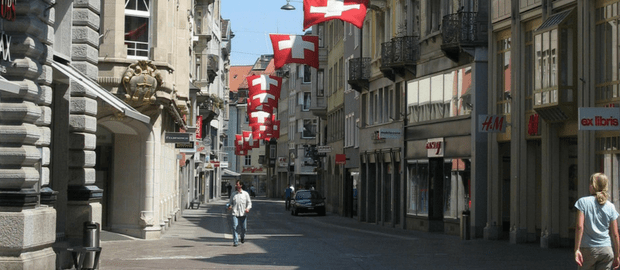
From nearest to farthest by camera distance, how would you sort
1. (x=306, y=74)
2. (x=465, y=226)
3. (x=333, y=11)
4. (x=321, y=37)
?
(x=465, y=226) → (x=333, y=11) → (x=321, y=37) → (x=306, y=74)

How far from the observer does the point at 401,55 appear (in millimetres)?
39469

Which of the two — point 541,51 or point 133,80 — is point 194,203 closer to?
point 133,80

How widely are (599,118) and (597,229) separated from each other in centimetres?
829

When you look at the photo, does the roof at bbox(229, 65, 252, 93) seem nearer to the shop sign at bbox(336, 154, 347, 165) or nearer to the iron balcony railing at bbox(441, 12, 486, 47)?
the shop sign at bbox(336, 154, 347, 165)

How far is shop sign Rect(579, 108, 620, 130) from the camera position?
1933 centimetres

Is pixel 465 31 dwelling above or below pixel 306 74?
below

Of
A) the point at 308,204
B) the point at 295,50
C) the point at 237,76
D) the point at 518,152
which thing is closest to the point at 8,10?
the point at 518,152

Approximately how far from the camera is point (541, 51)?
2638cm

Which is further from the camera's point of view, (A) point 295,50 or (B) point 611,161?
(A) point 295,50

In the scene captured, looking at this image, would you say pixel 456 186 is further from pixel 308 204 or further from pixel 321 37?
pixel 321 37

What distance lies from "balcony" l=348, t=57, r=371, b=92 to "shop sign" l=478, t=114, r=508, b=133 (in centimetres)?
1794

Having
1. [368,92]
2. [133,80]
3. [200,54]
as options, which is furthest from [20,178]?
[200,54]

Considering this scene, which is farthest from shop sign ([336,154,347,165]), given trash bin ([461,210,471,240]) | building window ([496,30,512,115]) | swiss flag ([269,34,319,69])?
building window ([496,30,512,115])

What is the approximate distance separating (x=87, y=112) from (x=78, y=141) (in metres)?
0.60
